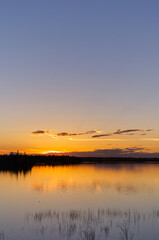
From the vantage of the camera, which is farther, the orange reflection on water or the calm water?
the orange reflection on water

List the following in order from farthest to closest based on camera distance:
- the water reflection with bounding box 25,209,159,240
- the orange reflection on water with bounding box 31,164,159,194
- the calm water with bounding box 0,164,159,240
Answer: the orange reflection on water with bounding box 31,164,159,194, the calm water with bounding box 0,164,159,240, the water reflection with bounding box 25,209,159,240

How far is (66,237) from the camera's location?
19.9m

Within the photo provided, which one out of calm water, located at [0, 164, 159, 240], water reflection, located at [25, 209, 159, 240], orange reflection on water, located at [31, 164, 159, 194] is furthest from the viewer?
orange reflection on water, located at [31, 164, 159, 194]

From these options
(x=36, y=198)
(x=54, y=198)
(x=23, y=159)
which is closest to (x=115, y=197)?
(x=54, y=198)

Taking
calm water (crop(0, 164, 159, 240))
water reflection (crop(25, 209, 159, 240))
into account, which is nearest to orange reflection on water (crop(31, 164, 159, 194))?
calm water (crop(0, 164, 159, 240))

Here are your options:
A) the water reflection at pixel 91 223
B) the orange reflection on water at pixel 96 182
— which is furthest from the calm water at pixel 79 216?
the orange reflection on water at pixel 96 182

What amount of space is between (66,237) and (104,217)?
23.5 feet

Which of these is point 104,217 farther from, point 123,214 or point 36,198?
point 36,198

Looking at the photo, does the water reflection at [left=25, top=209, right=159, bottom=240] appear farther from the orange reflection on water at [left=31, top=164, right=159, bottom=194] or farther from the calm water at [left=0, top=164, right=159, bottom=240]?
the orange reflection on water at [left=31, top=164, right=159, bottom=194]

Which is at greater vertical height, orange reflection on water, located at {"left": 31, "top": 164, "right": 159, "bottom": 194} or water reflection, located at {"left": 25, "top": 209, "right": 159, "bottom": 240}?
water reflection, located at {"left": 25, "top": 209, "right": 159, "bottom": 240}

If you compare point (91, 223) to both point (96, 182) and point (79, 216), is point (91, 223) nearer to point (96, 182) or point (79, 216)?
point (79, 216)

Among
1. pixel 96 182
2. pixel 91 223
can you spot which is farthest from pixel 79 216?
pixel 96 182

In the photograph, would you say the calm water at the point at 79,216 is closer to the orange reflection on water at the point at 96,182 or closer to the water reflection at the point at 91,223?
the water reflection at the point at 91,223

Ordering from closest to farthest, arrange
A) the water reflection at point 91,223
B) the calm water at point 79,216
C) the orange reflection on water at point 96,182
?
the water reflection at point 91,223 < the calm water at point 79,216 < the orange reflection on water at point 96,182
